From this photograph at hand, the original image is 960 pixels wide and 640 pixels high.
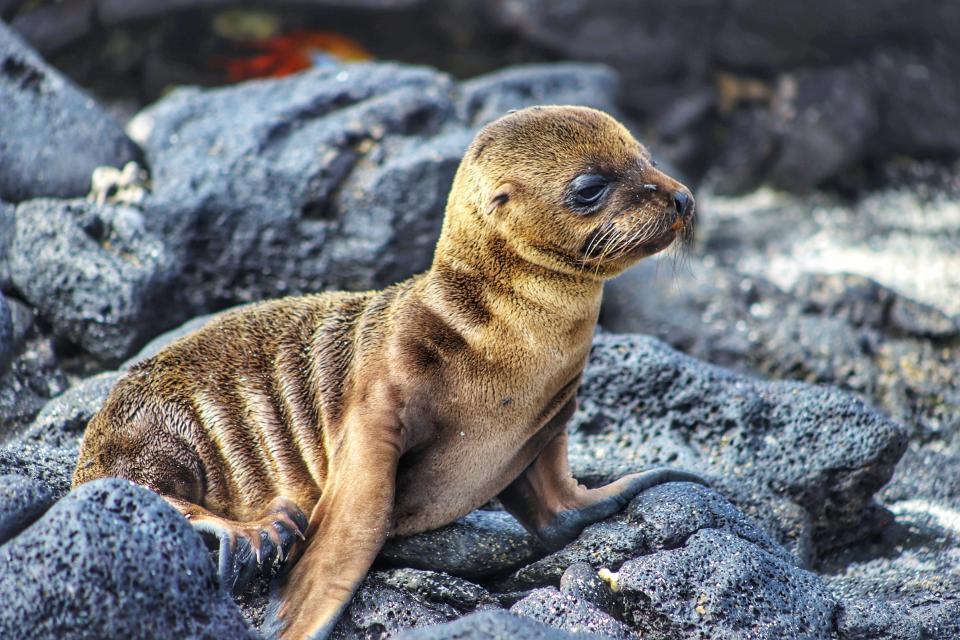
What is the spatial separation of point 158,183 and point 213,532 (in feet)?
14.9

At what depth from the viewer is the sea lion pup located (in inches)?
193

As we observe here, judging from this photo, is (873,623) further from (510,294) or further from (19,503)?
(19,503)

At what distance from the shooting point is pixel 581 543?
17.1 ft

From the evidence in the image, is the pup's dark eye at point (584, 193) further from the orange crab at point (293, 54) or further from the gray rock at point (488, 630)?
the orange crab at point (293, 54)

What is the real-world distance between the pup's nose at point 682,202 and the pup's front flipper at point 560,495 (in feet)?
4.13

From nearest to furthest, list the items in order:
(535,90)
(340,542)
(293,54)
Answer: (340,542)
(535,90)
(293,54)

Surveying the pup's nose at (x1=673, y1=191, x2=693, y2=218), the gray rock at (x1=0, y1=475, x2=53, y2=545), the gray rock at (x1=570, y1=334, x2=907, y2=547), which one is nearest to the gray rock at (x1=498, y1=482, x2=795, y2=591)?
the gray rock at (x1=570, y1=334, x2=907, y2=547)

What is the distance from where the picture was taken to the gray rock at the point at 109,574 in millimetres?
3902

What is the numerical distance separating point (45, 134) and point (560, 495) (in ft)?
18.2

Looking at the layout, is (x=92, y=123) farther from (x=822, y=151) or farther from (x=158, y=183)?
(x=822, y=151)

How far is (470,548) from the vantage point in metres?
5.24

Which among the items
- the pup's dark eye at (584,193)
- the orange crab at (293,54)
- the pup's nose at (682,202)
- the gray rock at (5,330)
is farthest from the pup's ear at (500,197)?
the orange crab at (293,54)

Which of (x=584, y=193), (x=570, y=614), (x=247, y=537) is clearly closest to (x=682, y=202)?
(x=584, y=193)

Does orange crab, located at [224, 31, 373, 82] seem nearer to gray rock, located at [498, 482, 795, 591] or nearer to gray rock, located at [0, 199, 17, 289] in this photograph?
gray rock, located at [0, 199, 17, 289]
